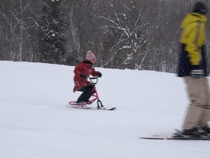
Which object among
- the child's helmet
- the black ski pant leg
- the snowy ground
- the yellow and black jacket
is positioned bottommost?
the snowy ground

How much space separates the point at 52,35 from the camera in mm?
43219

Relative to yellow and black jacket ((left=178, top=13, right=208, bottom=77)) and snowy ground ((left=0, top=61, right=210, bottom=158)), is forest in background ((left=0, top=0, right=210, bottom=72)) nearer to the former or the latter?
snowy ground ((left=0, top=61, right=210, bottom=158))

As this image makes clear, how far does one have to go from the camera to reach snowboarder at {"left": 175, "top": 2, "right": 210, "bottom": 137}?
521cm

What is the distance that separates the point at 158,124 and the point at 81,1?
49.1 m

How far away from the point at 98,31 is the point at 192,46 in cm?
4584

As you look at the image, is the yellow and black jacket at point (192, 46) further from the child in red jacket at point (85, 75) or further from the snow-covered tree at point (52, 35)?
the snow-covered tree at point (52, 35)

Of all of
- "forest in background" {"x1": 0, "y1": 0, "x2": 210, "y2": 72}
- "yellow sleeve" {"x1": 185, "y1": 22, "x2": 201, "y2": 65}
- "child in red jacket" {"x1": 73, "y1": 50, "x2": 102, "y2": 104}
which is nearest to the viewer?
"yellow sleeve" {"x1": 185, "y1": 22, "x2": 201, "y2": 65}

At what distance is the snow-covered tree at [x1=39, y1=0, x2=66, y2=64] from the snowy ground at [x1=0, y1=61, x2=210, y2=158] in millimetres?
28271

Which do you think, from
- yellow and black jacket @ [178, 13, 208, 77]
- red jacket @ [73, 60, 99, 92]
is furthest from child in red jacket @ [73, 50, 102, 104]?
yellow and black jacket @ [178, 13, 208, 77]

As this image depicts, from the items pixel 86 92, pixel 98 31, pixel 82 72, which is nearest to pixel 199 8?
pixel 82 72

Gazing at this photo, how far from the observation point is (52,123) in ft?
21.6

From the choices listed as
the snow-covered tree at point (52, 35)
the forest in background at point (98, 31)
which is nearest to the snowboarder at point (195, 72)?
the forest in background at point (98, 31)

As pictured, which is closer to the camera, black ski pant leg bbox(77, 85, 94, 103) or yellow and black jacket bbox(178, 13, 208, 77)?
yellow and black jacket bbox(178, 13, 208, 77)

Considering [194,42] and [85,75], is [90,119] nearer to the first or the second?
[85,75]
